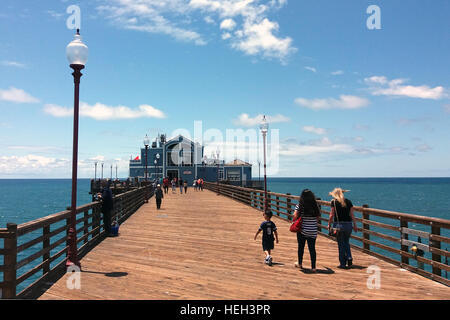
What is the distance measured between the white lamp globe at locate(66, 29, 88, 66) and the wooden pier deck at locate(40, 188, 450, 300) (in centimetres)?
456

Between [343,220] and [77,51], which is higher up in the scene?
[77,51]

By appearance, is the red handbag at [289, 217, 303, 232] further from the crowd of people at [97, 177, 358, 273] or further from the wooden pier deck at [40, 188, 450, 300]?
the wooden pier deck at [40, 188, 450, 300]

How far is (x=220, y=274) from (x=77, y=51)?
5.65 m

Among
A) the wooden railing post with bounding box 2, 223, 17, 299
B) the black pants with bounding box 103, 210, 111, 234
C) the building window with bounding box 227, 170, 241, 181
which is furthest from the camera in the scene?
the building window with bounding box 227, 170, 241, 181

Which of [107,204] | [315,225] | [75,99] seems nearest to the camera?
[315,225]

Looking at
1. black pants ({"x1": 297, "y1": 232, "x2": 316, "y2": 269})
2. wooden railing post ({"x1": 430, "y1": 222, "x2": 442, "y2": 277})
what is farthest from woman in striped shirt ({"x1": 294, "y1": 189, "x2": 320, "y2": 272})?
wooden railing post ({"x1": 430, "y1": 222, "x2": 442, "y2": 277})

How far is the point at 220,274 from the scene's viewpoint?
7.26m

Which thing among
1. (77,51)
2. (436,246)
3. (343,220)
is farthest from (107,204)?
(436,246)

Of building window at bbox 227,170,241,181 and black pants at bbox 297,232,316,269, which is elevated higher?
building window at bbox 227,170,241,181

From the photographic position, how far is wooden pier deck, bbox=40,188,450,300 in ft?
19.8

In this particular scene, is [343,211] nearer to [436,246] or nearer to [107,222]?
[436,246]

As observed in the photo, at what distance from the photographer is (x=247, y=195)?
1051 inches

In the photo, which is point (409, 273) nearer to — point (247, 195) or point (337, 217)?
point (337, 217)

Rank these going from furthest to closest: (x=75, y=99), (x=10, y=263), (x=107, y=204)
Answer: (x=107, y=204), (x=75, y=99), (x=10, y=263)
